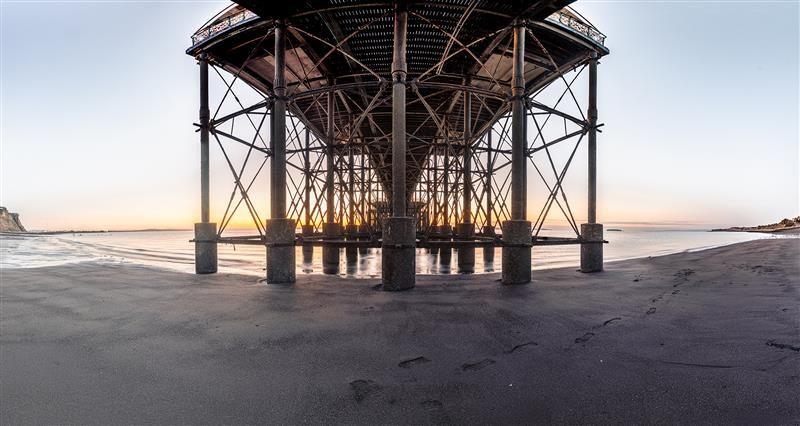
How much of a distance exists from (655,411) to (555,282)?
627 cm

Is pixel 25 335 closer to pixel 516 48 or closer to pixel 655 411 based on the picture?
pixel 655 411

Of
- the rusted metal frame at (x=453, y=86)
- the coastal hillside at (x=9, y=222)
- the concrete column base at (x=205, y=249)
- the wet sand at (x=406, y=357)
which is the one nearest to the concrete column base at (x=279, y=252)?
the wet sand at (x=406, y=357)

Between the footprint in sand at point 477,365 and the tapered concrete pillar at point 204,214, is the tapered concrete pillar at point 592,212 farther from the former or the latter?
the tapered concrete pillar at point 204,214

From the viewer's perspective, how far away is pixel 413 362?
373cm

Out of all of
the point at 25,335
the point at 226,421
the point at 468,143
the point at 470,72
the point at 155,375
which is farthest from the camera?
the point at 468,143

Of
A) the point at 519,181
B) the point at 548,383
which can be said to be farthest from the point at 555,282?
the point at 548,383

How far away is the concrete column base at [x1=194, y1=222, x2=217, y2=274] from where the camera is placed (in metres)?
10.6

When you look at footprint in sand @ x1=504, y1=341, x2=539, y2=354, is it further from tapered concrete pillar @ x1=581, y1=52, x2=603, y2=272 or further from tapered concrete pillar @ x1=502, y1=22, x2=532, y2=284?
tapered concrete pillar @ x1=581, y1=52, x2=603, y2=272

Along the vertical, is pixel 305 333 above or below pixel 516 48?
below

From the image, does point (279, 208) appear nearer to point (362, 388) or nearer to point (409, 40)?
point (362, 388)

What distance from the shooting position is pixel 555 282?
8664 millimetres

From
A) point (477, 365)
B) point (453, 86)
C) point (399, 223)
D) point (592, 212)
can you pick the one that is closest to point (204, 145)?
point (399, 223)

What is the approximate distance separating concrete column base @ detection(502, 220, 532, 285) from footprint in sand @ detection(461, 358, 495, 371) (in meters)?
4.98

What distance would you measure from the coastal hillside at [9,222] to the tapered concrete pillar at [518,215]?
415 feet
